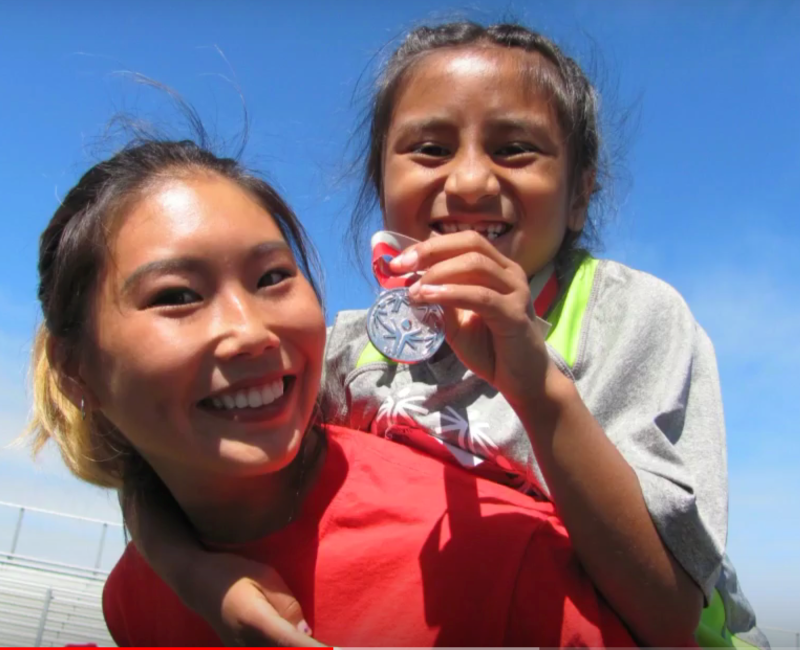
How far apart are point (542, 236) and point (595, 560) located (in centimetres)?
102

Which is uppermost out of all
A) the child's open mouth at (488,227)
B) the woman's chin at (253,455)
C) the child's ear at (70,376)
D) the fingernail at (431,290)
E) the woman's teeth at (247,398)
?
the child's open mouth at (488,227)

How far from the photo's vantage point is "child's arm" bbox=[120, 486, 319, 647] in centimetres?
148

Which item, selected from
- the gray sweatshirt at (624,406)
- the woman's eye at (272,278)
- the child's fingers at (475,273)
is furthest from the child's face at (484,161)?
the child's fingers at (475,273)

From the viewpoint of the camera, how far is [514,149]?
84.9 inches

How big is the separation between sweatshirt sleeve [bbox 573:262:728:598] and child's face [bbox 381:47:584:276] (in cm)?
31

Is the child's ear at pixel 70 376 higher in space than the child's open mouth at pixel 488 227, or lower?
lower

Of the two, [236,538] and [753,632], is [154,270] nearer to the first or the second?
[236,538]

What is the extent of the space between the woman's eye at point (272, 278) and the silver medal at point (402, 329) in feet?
0.85

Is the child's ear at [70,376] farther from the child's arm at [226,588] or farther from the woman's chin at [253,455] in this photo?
the woman's chin at [253,455]

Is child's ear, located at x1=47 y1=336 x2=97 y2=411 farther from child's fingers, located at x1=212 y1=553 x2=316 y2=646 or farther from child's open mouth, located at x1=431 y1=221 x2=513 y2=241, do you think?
child's open mouth, located at x1=431 y1=221 x2=513 y2=241

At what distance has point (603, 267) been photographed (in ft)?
7.48

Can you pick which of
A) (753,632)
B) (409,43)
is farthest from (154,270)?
(753,632)

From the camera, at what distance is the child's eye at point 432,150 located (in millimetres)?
2207

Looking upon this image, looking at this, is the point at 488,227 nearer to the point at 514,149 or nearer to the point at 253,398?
the point at 514,149
